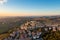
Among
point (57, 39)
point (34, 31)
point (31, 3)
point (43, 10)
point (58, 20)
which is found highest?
point (31, 3)

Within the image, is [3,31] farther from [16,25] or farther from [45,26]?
[45,26]

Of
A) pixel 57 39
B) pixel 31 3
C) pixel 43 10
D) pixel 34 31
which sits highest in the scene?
pixel 31 3

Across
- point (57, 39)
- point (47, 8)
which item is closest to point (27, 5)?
point (47, 8)

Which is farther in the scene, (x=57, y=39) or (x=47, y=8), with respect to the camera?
(x=47, y=8)

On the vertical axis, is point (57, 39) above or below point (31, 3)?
below

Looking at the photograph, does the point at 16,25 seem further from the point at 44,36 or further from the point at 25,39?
the point at 44,36

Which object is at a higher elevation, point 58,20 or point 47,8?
point 47,8

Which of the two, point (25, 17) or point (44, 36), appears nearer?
point (44, 36)

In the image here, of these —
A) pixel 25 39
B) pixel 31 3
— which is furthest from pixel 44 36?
pixel 31 3
